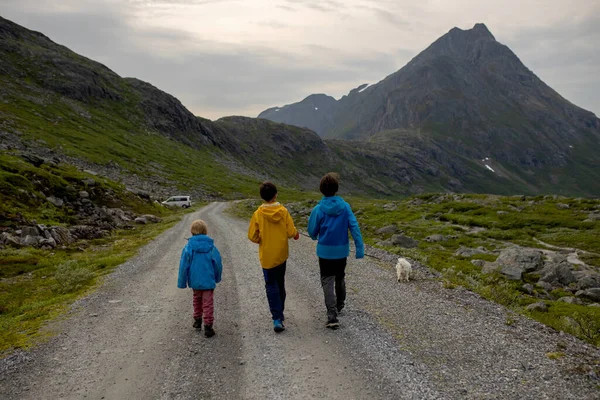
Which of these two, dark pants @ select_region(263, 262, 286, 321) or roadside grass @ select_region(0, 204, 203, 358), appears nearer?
dark pants @ select_region(263, 262, 286, 321)

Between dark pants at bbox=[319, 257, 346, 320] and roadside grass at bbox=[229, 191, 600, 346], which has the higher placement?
dark pants at bbox=[319, 257, 346, 320]

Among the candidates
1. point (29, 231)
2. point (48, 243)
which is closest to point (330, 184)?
point (48, 243)

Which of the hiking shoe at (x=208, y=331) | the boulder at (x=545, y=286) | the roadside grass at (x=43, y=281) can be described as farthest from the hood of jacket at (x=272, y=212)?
the boulder at (x=545, y=286)

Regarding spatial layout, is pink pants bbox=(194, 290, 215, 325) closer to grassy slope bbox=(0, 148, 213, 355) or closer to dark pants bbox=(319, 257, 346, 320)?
dark pants bbox=(319, 257, 346, 320)

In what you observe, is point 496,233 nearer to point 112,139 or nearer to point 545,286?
point 545,286

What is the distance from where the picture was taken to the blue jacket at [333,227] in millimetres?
8969

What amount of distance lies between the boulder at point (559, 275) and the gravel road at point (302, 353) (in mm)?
8924

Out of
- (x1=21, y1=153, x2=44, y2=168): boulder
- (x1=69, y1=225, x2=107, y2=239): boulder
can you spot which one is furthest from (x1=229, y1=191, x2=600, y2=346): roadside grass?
(x1=21, y1=153, x2=44, y2=168): boulder

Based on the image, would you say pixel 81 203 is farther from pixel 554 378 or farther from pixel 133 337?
pixel 554 378

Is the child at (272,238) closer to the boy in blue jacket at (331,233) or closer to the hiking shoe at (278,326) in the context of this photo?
the hiking shoe at (278,326)

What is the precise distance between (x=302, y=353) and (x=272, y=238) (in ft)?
9.09

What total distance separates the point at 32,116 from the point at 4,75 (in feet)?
114

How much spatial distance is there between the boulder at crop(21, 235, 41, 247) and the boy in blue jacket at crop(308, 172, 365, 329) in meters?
19.8

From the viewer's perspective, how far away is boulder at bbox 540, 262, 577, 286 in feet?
58.6
